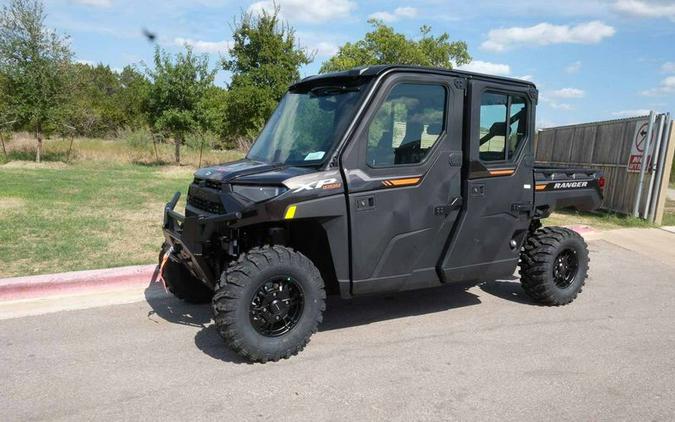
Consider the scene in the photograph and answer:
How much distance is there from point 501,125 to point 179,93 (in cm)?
2066

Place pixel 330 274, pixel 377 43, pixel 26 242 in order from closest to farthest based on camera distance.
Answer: pixel 330 274 < pixel 26 242 < pixel 377 43

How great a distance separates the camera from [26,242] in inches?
Result: 287

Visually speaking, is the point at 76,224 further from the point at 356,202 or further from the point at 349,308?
the point at 356,202

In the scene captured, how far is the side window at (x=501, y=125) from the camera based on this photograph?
16.5ft

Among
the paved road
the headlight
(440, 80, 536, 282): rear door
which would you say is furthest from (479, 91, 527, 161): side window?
the headlight

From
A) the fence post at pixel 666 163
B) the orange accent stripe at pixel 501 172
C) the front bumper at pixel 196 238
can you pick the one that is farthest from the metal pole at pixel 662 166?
the front bumper at pixel 196 238

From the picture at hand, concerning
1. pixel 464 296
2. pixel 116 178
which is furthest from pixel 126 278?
pixel 116 178

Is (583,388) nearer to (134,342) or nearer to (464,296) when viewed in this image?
(464,296)

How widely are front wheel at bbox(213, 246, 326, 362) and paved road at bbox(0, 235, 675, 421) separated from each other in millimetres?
185

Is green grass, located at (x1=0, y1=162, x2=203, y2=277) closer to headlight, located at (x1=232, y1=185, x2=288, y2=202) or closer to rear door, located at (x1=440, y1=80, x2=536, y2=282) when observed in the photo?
headlight, located at (x1=232, y1=185, x2=288, y2=202)

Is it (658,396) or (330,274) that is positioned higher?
(330,274)

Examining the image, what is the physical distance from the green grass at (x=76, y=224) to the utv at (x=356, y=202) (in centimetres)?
203

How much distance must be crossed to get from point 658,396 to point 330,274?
8.14 feet

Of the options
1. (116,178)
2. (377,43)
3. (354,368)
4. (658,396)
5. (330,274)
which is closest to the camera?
(658,396)
